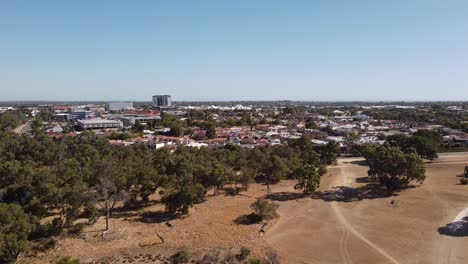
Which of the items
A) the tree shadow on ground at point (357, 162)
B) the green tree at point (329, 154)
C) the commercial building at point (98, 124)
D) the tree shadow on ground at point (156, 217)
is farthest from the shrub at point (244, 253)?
the commercial building at point (98, 124)

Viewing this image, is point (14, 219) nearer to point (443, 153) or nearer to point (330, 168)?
point (330, 168)

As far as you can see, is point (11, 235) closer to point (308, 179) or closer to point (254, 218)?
point (254, 218)

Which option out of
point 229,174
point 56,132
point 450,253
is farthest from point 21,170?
point 56,132

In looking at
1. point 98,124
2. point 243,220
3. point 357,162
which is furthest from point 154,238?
point 98,124

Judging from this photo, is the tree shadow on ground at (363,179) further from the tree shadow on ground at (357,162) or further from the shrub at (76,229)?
the shrub at (76,229)

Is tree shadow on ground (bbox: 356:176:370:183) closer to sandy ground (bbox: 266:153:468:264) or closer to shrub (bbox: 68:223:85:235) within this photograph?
sandy ground (bbox: 266:153:468:264)

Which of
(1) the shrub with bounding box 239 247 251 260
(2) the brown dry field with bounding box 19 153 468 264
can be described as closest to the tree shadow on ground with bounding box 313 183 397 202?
(2) the brown dry field with bounding box 19 153 468 264
